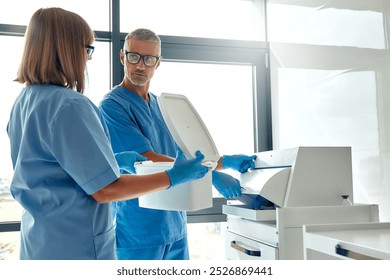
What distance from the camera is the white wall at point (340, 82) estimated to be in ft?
5.80

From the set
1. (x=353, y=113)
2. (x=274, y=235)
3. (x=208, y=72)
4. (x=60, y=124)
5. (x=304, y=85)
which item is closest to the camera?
(x=60, y=124)

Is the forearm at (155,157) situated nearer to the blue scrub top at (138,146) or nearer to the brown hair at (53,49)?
the blue scrub top at (138,146)

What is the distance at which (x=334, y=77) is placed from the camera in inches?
82.4

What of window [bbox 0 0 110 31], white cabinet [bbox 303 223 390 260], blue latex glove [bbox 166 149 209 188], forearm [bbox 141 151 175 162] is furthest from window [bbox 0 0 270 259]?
white cabinet [bbox 303 223 390 260]

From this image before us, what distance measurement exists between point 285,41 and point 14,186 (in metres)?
1.96

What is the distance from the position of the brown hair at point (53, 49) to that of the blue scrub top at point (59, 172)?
42mm

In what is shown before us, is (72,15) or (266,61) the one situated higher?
(266,61)

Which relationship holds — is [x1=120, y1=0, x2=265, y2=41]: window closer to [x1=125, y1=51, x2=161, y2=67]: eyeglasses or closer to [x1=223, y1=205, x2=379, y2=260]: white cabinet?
[x1=125, y1=51, x2=161, y2=67]: eyeglasses

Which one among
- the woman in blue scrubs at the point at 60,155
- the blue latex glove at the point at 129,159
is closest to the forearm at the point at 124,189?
the woman in blue scrubs at the point at 60,155

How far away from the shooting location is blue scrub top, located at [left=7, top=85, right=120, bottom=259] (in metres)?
1.10

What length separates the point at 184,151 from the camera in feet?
4.66

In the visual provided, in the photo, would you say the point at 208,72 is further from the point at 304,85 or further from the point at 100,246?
the point at 100,246

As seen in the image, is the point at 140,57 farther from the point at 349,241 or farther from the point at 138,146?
the point at 349,241

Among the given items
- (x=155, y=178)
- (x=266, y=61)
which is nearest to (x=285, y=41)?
(x=266, y=61)
